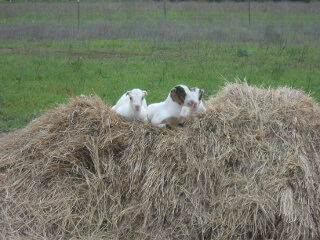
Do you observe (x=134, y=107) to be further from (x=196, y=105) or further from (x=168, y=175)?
(x=168, y=175)

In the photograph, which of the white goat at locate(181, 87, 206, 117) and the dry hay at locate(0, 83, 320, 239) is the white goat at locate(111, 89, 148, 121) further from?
the white goat at locate(181, 87, 206, 117)

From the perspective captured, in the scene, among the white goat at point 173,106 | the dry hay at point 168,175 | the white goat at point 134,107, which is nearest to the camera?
the dry hay at point 168,175

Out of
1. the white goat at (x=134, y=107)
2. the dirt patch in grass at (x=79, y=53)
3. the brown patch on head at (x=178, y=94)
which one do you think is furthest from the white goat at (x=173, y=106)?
the dirt patch in grass at (x=79, y=53)

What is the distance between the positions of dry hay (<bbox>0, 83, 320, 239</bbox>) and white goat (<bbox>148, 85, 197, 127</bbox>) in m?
0.27

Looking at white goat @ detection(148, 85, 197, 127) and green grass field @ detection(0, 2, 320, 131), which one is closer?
white goat @ detection(148, 85, 197, 127)

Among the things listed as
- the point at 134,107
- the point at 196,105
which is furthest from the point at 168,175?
the point at 134,107

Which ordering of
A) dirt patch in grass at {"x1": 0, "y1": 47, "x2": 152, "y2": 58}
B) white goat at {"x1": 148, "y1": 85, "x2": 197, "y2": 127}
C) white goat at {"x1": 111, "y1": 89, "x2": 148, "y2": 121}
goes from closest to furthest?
white goat at {"x1": 148, "y1": 85, "x2": 197, "y2": 127} < white goat at {"x1": 111, "y1": 89, "x2": 148, "y2": 121} < dirt patch in grass at {"x1": 0, "y1": 47, "x2": 152, "y2": 58}

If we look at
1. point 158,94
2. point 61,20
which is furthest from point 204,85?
point 61,20

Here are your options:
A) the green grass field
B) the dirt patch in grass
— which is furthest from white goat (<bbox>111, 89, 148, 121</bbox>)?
the dirt patch in grass

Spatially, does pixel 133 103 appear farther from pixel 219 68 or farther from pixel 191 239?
pixel 219 68

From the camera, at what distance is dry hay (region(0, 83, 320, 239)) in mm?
5465

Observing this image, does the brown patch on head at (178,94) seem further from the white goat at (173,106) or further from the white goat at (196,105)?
the white goat at (196,105)

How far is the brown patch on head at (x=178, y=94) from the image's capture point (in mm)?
6229

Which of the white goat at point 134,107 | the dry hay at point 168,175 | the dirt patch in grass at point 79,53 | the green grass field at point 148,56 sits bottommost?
the dirt patch in grass at point 79,53
